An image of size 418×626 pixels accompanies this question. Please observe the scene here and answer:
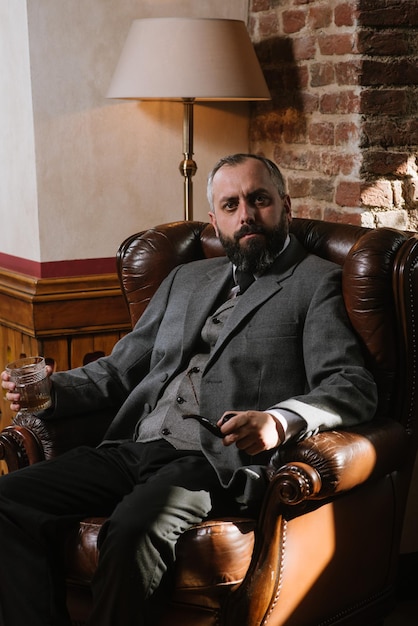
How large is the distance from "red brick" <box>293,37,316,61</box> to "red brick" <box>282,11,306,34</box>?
42 millimetres

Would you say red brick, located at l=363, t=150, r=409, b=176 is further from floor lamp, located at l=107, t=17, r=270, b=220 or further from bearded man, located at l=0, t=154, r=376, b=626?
bearded man, located at l=0, t=154, r=376, b=626

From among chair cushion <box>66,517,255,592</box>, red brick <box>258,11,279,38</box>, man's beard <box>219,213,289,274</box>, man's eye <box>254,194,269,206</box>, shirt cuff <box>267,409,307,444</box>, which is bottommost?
chair cushion <box>66,517,255,592</box>

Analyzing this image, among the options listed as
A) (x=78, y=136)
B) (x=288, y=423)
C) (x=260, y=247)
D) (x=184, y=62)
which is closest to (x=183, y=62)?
(x=184, y=62)

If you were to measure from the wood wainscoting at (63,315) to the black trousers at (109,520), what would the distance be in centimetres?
99

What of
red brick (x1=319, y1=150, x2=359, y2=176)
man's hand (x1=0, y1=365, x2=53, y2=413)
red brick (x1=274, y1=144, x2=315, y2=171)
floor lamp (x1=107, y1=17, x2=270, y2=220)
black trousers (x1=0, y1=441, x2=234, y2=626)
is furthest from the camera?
red brick (x1=274, y1=144, x2=315, y2=171)

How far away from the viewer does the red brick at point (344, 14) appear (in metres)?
3.15

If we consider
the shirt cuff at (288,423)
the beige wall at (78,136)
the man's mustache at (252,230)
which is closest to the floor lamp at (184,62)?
the beige wall at (78,136)

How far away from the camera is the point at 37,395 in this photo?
2.41 metres

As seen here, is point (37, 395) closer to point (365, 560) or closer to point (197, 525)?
point (197, 525)

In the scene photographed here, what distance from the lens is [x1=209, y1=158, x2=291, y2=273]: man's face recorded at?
2541 mm

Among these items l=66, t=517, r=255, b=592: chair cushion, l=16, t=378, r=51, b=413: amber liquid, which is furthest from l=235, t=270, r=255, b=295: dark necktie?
l=66, t=517, r=255, b=592: chair cushion

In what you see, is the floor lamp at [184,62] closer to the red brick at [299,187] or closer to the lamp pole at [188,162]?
the lamp pole at [188,162]

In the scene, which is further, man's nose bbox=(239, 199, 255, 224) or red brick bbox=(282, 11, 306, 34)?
red brick bbox=(282, 11, 306, 34)

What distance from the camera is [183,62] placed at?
316cm
